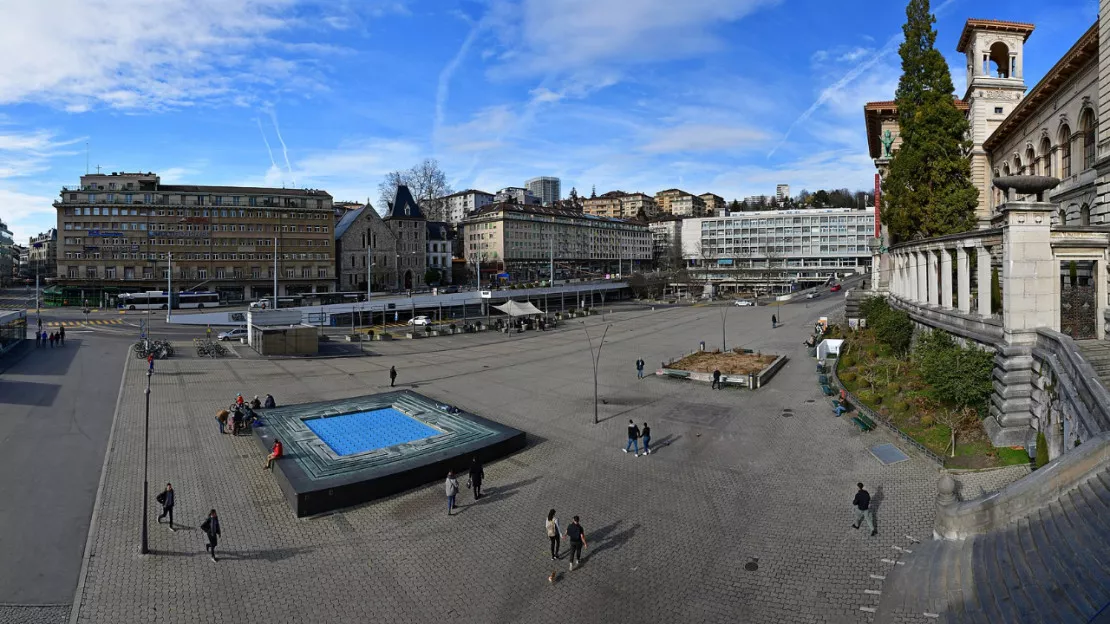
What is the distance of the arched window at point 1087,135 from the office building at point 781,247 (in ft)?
332

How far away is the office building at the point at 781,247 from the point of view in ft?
440

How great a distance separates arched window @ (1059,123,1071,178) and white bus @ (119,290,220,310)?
3403 inches

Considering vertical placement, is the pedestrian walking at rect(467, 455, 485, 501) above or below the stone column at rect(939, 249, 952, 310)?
below

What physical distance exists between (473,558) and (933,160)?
30987 millimetres

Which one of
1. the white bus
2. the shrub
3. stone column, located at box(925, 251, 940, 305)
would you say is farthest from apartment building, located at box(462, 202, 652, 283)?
the shrub

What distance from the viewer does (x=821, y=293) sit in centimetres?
10681

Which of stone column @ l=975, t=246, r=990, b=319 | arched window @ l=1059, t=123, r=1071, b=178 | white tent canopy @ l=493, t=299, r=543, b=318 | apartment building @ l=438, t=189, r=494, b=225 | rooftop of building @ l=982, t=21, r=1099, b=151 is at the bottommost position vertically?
white tent canopy @ l=493, t=299, r=543, b=318

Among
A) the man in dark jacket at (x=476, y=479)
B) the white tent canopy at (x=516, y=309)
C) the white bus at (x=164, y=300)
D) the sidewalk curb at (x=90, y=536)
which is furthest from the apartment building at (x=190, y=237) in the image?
the man in dark jacket at (x=476, y=479)

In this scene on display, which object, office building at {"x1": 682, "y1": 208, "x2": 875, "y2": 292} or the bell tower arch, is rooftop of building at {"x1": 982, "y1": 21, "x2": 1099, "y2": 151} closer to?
the bell tower arch

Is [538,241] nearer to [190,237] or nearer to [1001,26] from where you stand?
[190,237]

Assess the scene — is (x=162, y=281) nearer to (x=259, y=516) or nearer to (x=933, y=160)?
(x=259, y=516)

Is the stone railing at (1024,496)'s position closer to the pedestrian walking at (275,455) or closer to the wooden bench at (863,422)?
→ the wooden bench at (863,422)

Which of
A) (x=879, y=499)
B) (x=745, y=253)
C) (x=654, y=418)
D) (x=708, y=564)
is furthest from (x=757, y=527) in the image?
(x=745, y=253)

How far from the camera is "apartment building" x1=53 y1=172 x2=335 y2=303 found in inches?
3369
